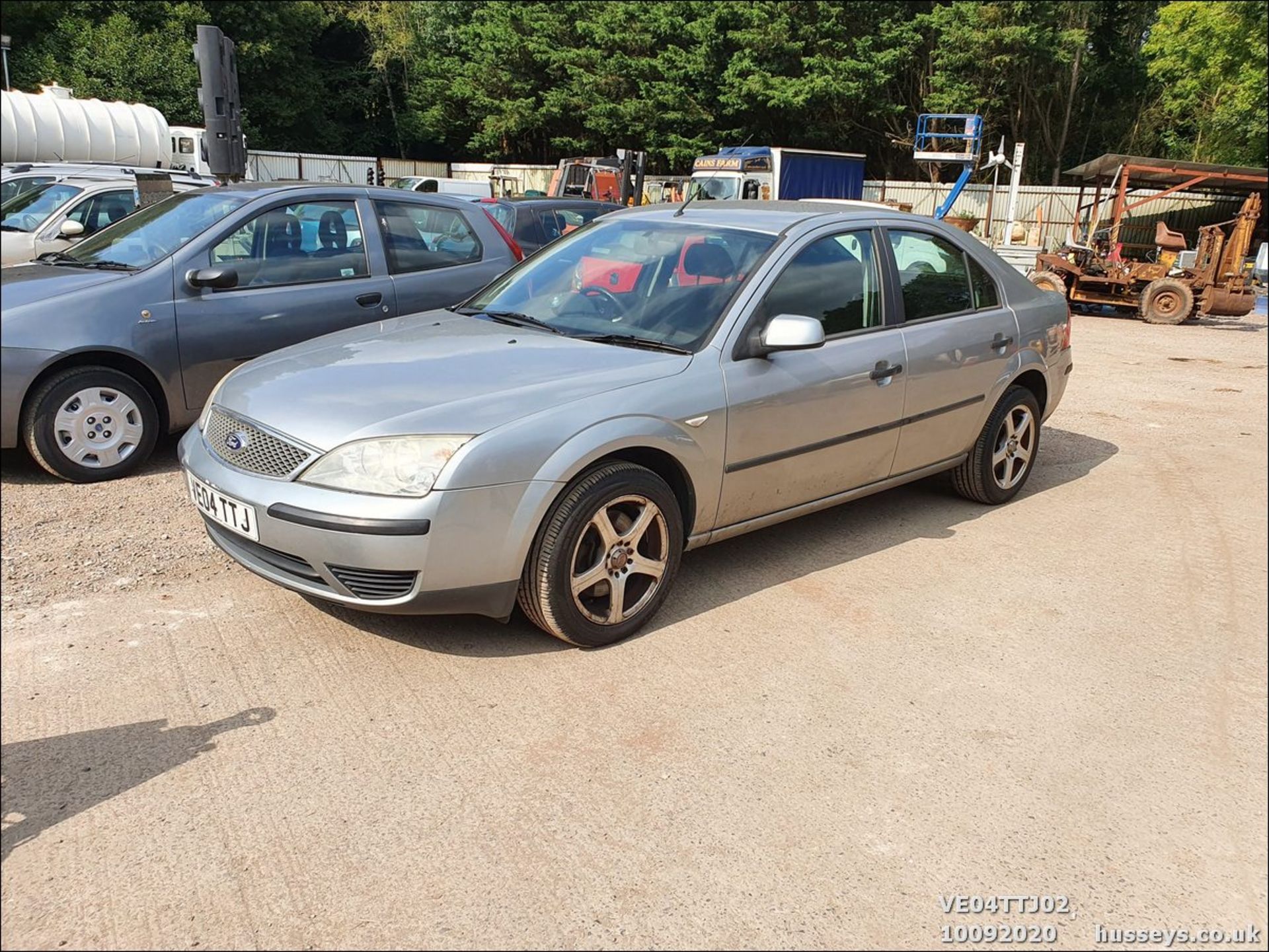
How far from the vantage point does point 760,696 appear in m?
3.49

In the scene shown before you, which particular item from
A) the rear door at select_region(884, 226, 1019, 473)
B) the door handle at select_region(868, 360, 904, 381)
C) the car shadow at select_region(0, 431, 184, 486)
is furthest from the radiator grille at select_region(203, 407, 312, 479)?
the rear door at select_region(884, 226, 1019, 473)

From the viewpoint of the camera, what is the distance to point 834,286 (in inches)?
182

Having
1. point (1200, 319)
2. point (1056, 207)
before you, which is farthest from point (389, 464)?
point (1056, 207)

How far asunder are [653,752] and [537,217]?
9.93 meters

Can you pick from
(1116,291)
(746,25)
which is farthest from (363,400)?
(746,25)

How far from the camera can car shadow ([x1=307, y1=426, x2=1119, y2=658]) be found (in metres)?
3.86

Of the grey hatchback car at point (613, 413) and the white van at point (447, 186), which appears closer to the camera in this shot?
the grey hatchback car at point (613, 413)

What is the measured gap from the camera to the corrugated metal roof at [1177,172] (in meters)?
17.0

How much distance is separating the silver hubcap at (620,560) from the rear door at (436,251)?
3.24 m

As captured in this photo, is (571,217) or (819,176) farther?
→ (819,176)

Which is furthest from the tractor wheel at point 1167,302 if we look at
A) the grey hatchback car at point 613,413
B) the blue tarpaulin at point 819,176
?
the grey hatchback car at point 613,413

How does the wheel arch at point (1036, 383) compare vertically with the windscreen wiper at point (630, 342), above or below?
below

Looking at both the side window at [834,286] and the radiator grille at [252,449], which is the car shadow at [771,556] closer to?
the radiator grille at [252,449]

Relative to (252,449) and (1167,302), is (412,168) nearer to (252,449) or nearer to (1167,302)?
(1167,302)
